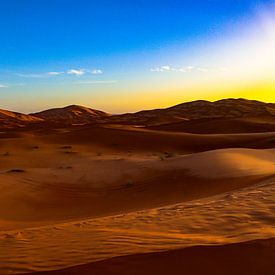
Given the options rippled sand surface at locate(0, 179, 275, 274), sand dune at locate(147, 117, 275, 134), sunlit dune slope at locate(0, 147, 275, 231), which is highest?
sand dune at locate(147, 117, 275, 134)

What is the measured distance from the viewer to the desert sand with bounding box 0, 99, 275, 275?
5.11 m

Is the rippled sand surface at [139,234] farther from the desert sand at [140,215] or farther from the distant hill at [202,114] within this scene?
the distant hill at [202,114]

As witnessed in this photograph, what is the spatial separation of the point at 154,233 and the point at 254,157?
41.3 feet

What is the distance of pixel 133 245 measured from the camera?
5723 mm

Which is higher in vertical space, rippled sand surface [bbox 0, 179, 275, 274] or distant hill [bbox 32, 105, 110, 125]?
distant hill [bbox 32, 105, 110, 125]

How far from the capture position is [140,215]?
335 inches

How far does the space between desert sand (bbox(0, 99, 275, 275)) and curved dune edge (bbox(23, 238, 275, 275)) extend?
1 centimetres

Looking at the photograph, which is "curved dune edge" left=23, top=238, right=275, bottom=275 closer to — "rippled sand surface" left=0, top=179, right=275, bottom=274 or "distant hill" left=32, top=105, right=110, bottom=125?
"rippled sand surface" left=0, top=179, right=275, bottom=274

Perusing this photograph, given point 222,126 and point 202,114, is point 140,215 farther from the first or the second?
point 202,114

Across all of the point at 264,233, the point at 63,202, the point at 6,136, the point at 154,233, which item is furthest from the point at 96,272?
the point at 6,136

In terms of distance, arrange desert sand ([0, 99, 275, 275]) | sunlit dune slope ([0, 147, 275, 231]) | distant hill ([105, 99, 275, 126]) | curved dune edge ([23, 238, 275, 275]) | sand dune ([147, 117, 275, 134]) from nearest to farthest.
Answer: curved dune edge ([23, 238, 275, 275]), desert sand ([0, 99, 275, 275]), sunlit dune slope ([0, 147, 275, 231]), sand dune ([147, 117, 275, 134]), distant hill ([105, 99, 275, 126])

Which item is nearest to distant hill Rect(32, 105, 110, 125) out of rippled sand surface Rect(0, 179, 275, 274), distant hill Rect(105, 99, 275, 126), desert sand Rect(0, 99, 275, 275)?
distant hill Rect(105, 99, 275, 126)

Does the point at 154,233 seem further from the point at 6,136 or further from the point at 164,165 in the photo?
the point at 6,136

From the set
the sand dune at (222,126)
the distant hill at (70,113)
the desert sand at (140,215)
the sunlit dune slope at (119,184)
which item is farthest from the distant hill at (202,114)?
the sunlit dune slope at (119,184)
